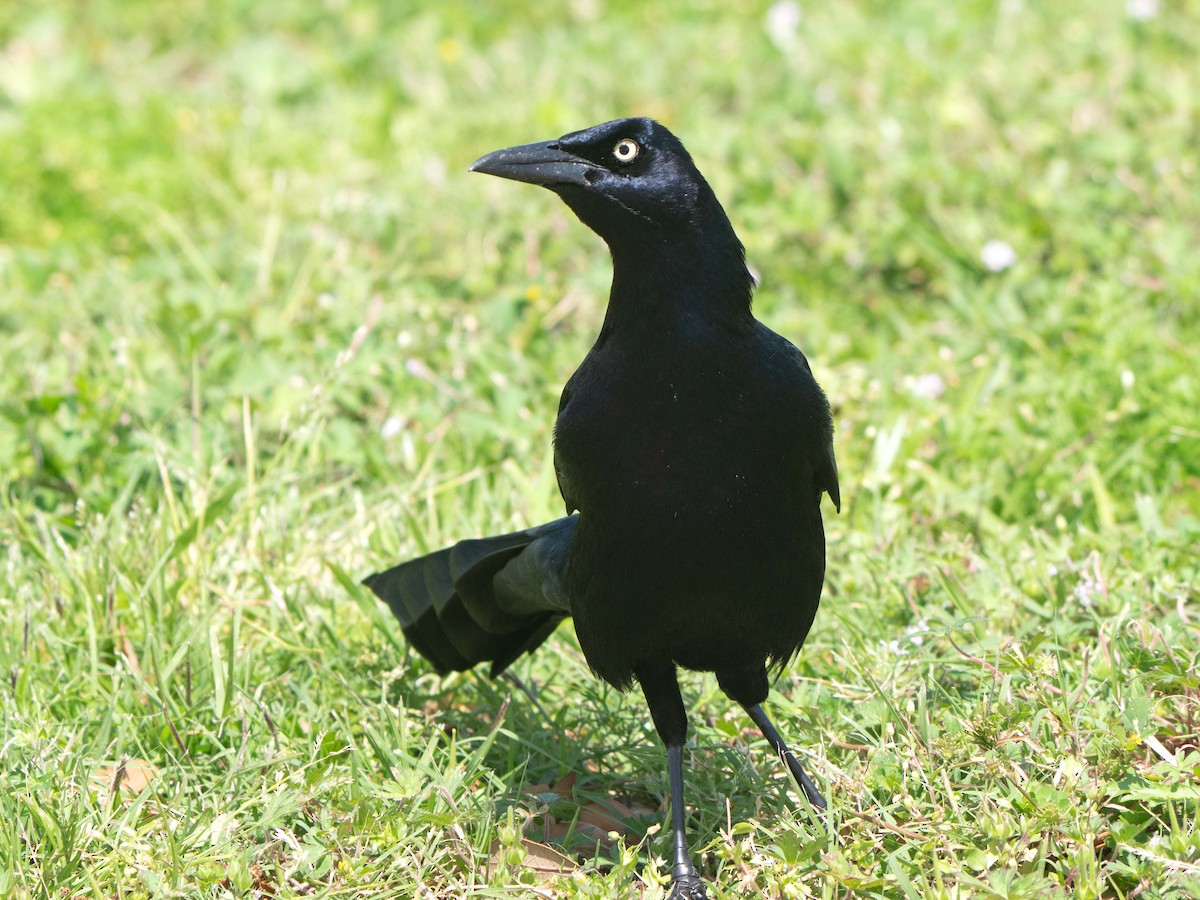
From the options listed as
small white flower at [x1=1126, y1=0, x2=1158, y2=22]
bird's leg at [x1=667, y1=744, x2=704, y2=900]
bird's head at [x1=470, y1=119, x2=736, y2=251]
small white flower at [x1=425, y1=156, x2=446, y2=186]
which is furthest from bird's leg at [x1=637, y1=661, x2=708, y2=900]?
small white flower at [x1=1126, y1=0, x2=1158, y2=22]

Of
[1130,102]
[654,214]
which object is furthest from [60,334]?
[1130,102]

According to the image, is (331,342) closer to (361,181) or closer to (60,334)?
(60,334)

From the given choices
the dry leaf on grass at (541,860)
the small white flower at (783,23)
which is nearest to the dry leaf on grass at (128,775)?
the dry leaf on grass at (541,860)

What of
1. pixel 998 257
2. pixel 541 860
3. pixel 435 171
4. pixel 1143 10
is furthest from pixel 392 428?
pixel 1143 10

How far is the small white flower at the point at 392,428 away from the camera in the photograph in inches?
182

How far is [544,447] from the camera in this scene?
463 cm

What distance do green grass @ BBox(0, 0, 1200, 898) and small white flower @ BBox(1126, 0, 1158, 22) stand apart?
0.05 metres

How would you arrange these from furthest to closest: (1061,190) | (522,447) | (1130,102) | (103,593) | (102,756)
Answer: (1130,102)
(1061,190)
(522,447)
(103,593)
(102,756)

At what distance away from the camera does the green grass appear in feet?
9.60

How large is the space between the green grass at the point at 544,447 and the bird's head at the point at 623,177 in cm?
108

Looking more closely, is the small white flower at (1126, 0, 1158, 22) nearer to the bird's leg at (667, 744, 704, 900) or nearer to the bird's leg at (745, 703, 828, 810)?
the bird's leg at (745, 703, 828, 810)

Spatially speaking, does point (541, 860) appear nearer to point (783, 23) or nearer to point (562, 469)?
point (562, 469)

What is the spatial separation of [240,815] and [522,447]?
5.94 ft

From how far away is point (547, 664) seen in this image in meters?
3.91
